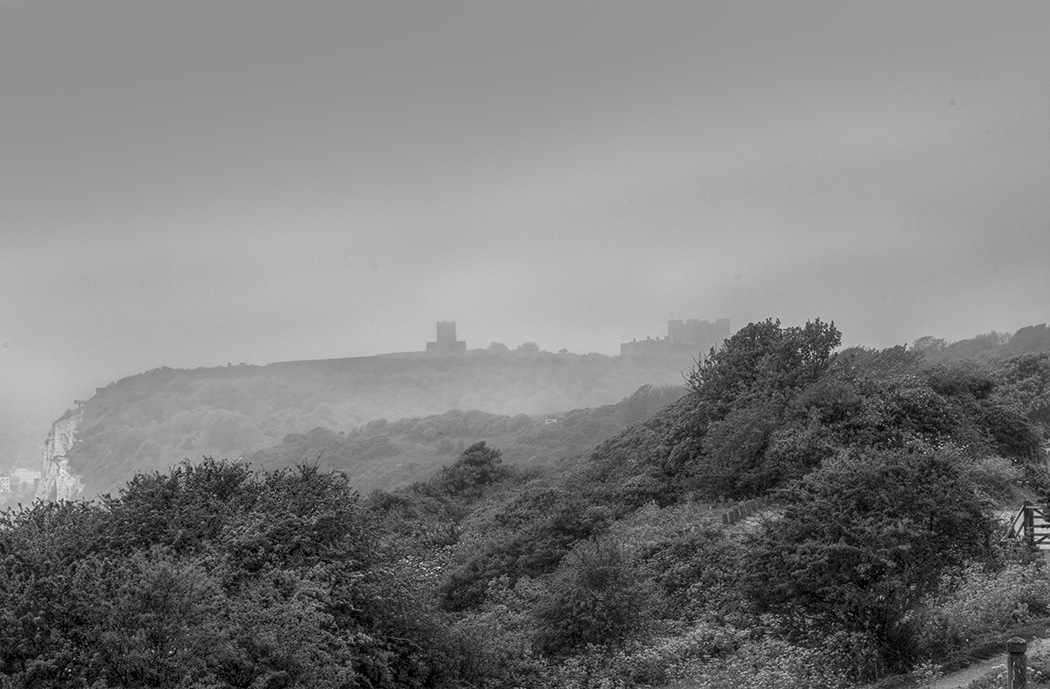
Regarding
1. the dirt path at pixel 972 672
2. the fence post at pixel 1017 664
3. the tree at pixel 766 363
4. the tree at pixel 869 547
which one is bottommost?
the dirt path at pixel 972 672

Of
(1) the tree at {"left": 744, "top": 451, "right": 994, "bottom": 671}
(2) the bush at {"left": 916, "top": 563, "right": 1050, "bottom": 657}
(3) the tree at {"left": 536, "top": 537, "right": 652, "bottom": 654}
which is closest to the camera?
(1) the tree at {"left": 744, "top": 451, "right": 994, "bottom": 671}

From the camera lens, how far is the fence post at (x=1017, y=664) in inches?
487

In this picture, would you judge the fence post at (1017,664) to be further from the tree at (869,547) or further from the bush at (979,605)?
the bush at (979,605)

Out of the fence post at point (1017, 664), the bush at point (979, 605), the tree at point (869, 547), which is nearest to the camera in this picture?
the fence post at point (1017, 664)

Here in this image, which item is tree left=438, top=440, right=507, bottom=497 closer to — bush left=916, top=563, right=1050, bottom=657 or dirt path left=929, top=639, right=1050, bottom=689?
bush left=916, top=563, right=1050, bottom=657

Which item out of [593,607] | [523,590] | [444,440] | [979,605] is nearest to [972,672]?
[979,605]

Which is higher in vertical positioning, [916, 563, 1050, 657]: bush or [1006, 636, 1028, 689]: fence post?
[1006, 636, 1028, 689]: fence post

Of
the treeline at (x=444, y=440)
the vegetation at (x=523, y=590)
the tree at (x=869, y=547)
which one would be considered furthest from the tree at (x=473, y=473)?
the tree at (x=869, y=547)

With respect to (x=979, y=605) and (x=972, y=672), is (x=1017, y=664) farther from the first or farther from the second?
(x=979, y=605)

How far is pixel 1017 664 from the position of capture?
12.6 m

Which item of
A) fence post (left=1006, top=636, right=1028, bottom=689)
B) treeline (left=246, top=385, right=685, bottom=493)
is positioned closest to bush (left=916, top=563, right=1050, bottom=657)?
fence post (left=1006, top=636, right=1028, bottom=689)

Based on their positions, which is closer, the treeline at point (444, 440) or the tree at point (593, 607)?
the tree at point (593, 607)

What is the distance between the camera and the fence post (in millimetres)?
12375

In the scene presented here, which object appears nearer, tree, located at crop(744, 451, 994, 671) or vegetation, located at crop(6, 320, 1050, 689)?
vegetation, located at crop(6, 320, 1050, 689)
